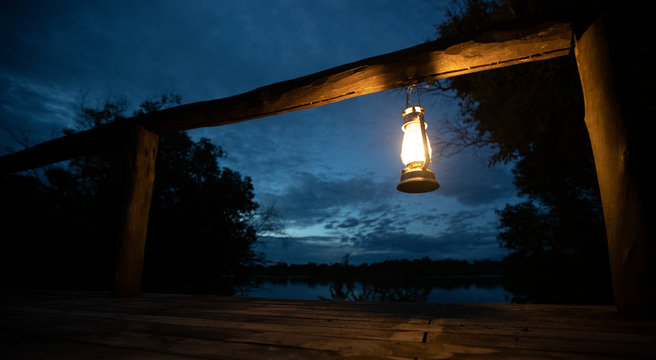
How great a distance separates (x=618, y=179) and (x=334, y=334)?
149 cm

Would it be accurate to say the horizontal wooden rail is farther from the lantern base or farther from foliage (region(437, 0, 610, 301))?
foliage (region(437, 0, 610, 301))

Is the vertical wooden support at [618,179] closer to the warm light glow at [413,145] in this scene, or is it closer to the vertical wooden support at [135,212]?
the warm light glow at [413,145]

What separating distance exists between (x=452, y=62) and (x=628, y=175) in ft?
3.55

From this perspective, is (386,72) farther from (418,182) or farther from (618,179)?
(618,179)

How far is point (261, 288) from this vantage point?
9.81 m

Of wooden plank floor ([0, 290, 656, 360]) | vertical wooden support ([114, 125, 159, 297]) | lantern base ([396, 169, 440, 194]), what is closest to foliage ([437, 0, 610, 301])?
lantern base ([396, 169, 440, 194])

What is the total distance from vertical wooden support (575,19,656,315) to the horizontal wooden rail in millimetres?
266

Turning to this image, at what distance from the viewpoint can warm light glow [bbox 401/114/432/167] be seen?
182 cm

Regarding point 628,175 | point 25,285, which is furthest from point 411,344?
point 25,285

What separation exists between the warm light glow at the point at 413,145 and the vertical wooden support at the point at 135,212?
2.24m

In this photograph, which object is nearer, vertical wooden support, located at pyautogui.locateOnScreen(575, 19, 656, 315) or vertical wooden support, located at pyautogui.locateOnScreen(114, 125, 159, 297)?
vertical wooden support, located at pyautogui.locateOnScreen(575, 19, 656, 315)

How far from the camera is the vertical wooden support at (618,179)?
48.1 inches

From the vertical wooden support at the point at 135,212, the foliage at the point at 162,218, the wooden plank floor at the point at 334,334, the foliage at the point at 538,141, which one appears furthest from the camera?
the foliage at the point at 162,218

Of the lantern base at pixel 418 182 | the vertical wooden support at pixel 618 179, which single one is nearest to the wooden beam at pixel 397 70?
the vertical wooden support at pixel 618 179
